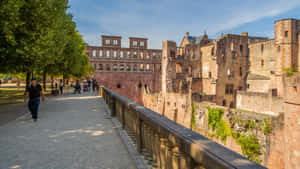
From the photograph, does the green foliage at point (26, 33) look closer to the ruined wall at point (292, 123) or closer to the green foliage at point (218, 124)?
the green foliage at point (218, 124)

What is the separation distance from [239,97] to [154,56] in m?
28.5

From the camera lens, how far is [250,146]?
48.3ft

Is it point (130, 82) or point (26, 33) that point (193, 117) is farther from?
point (130, 82)

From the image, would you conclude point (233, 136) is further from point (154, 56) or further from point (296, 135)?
point (154, 56)

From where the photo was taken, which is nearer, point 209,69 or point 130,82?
point 209,69

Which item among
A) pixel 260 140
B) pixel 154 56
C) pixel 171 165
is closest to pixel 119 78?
pixel 154 56

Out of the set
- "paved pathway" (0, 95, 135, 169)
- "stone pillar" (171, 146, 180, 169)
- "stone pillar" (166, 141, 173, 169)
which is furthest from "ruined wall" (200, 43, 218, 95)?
"stone pillar" (171, 146, 180, 169)

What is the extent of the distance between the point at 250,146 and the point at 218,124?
14.5ft

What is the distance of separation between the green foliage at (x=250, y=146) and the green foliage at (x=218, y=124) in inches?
71.1

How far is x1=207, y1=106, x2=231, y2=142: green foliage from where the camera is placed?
57.7ft

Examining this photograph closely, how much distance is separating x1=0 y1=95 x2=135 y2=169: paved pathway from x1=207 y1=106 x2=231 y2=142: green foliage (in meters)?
14.0

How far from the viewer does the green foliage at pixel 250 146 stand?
14211 millimetres

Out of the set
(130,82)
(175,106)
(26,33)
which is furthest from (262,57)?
(26,33)

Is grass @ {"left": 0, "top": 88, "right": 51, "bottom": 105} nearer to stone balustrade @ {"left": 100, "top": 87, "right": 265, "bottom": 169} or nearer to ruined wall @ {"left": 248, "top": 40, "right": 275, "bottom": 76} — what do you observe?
stone balustrade @ {"left": 100, "top": 87, "right": 265, "bottom": 169}
